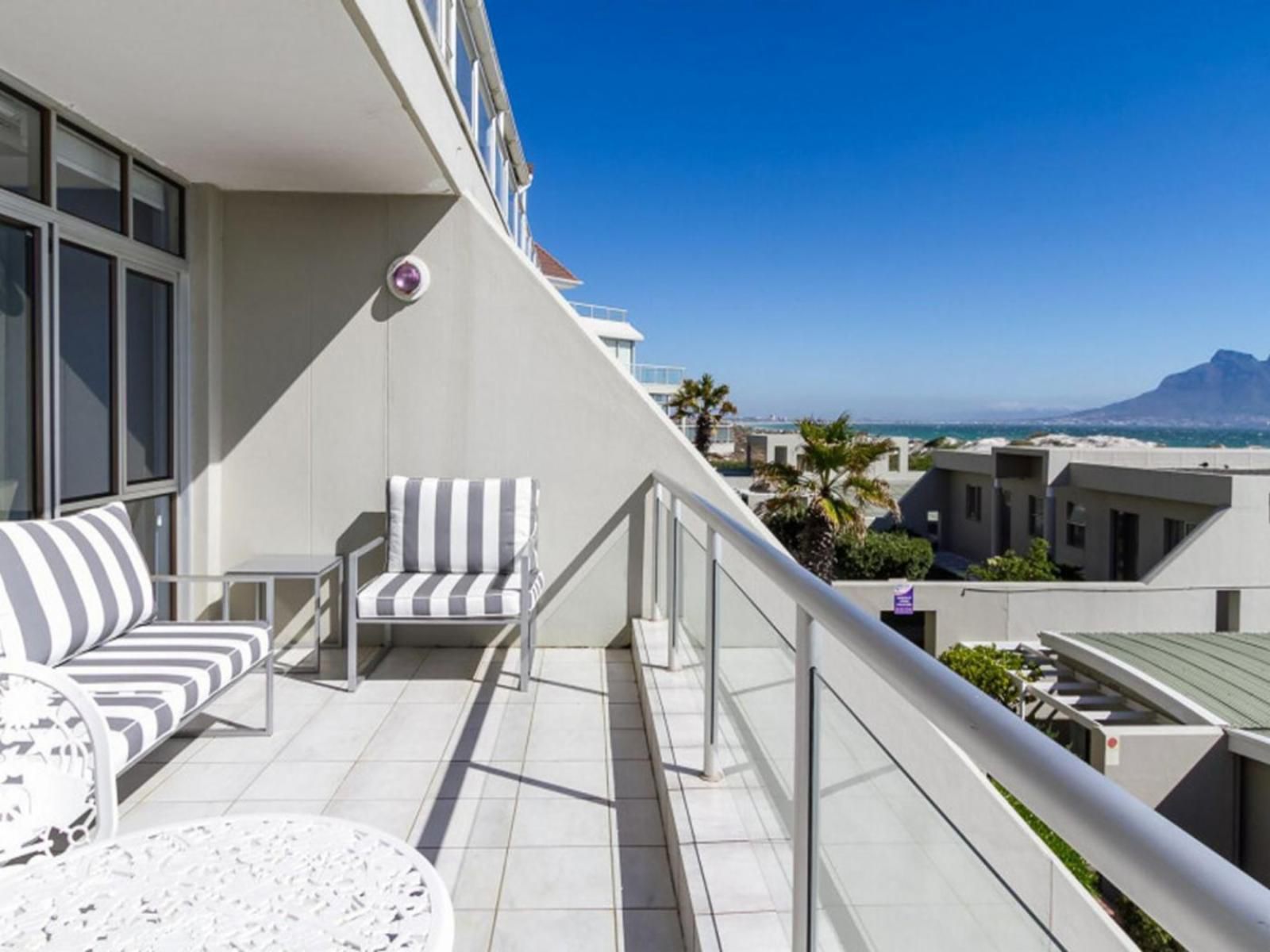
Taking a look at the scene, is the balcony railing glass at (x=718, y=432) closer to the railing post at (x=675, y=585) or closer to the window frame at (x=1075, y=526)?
the window frame at (x=1075, y=526)

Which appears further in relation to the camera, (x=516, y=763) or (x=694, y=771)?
(x=516, y=763)

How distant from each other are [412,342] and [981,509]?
926 inches

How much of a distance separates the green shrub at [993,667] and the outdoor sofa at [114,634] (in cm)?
1155

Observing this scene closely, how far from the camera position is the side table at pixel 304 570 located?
407 centimetres

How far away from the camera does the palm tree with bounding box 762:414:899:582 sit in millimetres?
12531

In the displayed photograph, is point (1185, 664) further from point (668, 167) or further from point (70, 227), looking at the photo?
point (668, 167)

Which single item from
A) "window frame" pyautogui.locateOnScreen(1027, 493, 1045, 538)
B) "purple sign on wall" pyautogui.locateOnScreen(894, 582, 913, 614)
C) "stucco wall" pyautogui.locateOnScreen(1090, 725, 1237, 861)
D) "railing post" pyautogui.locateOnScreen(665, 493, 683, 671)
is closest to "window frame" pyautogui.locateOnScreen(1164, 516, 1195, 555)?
"window frame" pyautogui.locateOnScreen(1027, 493, 1045, 538)

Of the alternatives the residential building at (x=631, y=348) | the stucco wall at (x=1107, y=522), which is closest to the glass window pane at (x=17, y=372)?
the residential building at (x=631, y=348)

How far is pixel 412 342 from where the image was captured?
15.4 ft

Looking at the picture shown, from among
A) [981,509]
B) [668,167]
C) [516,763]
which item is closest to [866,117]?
[668,167]

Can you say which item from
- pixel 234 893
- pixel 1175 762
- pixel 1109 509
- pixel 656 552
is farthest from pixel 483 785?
pixel 1109 509

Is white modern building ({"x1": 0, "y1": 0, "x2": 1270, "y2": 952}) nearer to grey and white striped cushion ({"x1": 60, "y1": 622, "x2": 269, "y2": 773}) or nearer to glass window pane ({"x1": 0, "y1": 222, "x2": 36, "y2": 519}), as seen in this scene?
glass window pane ({"x1": 0, "y1": 222, "x2": 36, "y2": 519})

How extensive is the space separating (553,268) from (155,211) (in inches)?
617

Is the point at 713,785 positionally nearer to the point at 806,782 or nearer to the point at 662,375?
the point at 806,782
